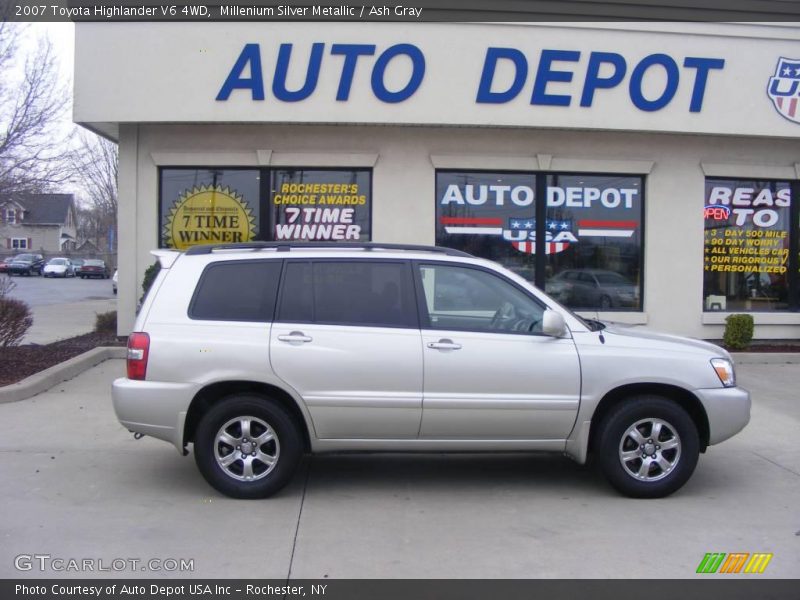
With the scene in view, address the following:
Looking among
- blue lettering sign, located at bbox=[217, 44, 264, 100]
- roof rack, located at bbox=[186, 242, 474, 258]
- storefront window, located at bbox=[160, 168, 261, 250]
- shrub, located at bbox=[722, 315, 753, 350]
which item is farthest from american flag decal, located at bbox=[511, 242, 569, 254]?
roof rack, located at bbox=[186, 242, 474, 258]

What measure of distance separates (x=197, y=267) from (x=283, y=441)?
1497 millimetres

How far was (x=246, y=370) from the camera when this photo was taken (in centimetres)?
551

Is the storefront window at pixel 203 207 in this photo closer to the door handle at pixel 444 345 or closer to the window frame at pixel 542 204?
the window frame at pixel 542 204

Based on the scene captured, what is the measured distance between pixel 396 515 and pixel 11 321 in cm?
702

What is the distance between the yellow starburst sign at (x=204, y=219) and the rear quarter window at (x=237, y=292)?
703cm

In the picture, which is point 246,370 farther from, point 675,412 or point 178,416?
point 675,412

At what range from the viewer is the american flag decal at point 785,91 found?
12281 mm

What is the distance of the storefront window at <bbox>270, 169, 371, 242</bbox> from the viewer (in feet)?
41.5

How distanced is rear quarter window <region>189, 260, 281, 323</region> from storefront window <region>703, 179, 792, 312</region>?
31.7ft
